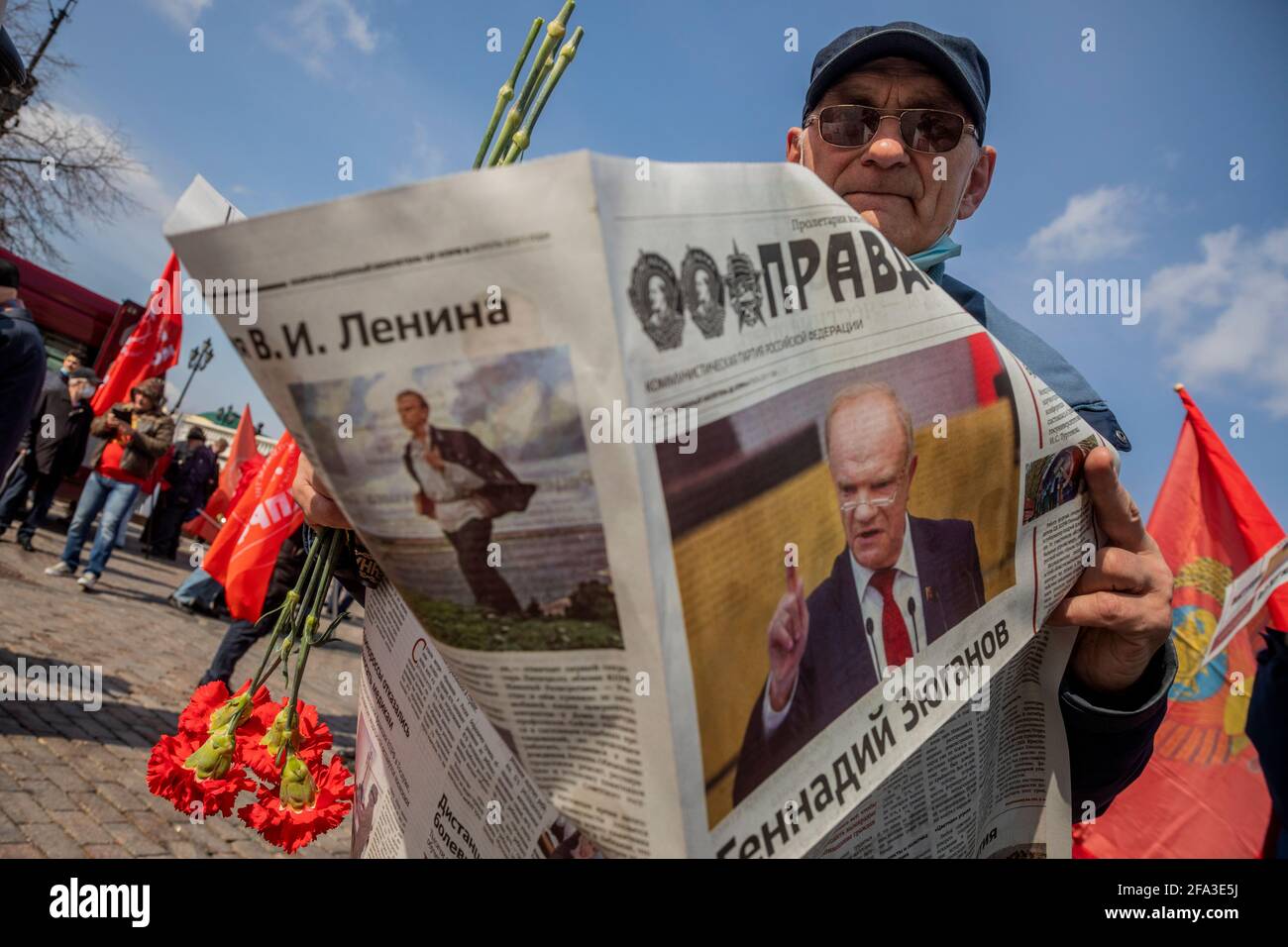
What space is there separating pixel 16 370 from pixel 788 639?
3.26 meters

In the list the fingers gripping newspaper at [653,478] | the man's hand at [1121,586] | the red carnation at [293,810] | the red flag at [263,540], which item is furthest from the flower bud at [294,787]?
the red flag at [263,540]

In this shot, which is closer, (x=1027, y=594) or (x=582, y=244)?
(x=582, y=244)

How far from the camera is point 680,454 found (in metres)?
0.73

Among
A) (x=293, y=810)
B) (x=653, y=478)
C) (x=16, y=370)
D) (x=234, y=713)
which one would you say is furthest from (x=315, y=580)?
(x=16, y=370)

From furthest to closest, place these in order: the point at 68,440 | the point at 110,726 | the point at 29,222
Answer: the point at 29,222
the point at 68,440
the point at 110,726

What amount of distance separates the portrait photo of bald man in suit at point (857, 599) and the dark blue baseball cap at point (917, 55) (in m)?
0.73

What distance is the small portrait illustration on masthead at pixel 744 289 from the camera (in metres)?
0.79

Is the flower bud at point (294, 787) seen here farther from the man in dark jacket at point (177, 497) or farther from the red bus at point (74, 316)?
the red bus at point (74, 316)

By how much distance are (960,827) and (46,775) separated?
11.9 feet

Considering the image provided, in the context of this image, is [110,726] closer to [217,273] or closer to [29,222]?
[217,273]

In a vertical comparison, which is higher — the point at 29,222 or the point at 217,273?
the point at 29,222

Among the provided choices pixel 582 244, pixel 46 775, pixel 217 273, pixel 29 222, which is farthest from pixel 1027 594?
pixel 29 222
